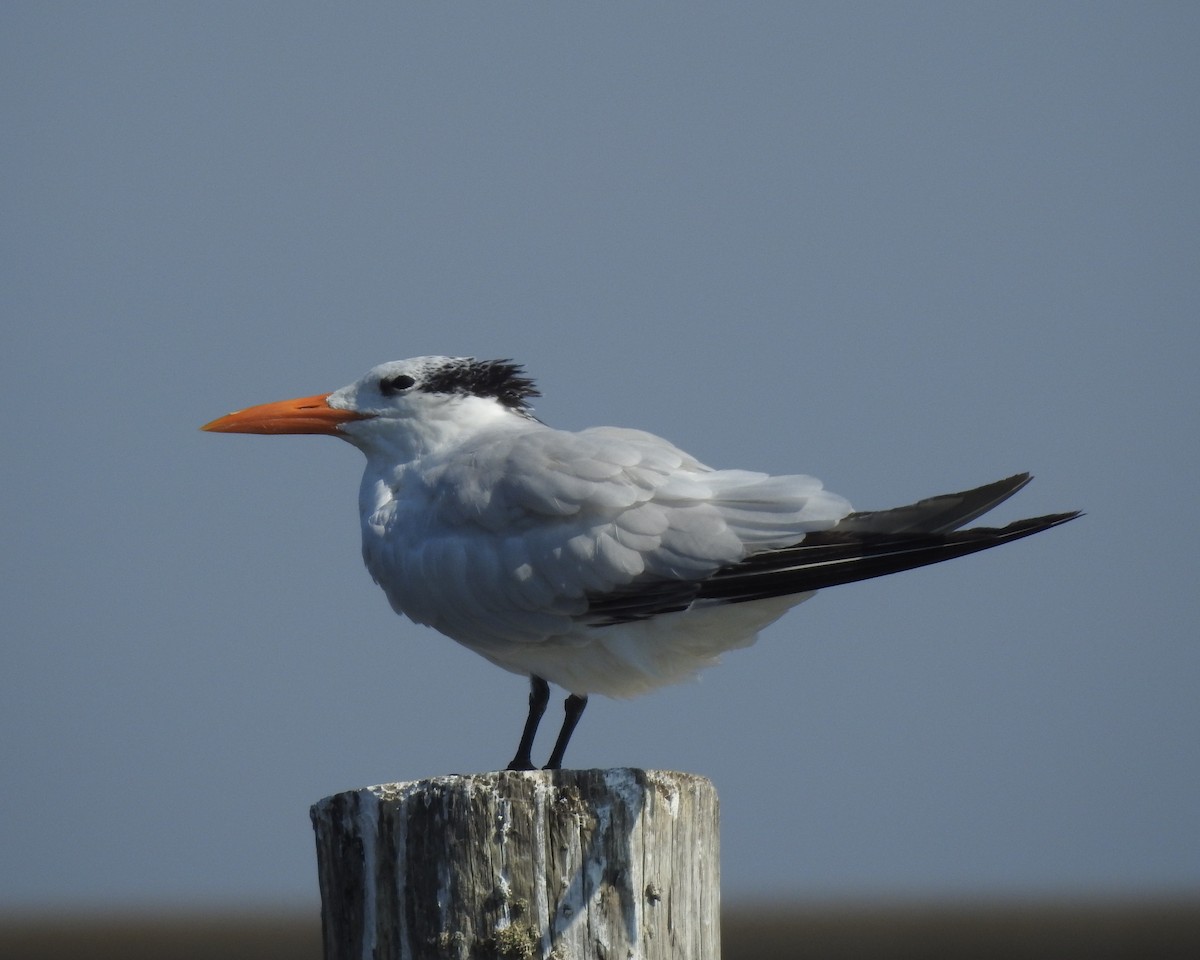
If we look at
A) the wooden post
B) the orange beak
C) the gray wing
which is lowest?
the wooden post

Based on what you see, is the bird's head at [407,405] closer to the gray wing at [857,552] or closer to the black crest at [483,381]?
the black crest at [483,381]

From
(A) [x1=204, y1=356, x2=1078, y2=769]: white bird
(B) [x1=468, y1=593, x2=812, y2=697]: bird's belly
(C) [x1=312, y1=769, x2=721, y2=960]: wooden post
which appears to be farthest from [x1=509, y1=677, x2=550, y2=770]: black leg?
(C) [x1=312, y1=769, x2=721, y2=960]: wooden post

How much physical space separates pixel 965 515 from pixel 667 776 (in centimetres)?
117

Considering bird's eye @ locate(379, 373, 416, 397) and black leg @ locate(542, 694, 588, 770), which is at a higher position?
bird's eye @ locate(379, 373, 416, 397)

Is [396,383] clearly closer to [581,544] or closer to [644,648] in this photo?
[581,544]

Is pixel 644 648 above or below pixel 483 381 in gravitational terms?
below

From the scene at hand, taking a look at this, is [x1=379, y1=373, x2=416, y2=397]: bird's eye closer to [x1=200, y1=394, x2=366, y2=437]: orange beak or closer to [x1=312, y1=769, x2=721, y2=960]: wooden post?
[x1=200, y1=394, x2=366, y2=437]: orange beak

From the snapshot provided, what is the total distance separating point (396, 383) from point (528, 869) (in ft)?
9.58

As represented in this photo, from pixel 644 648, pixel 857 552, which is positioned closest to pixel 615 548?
pixel 644 648

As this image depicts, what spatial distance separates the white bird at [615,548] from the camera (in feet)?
14.7

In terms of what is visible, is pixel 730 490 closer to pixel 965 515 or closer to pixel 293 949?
pixel 965 515

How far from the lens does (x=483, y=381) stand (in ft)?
20.6

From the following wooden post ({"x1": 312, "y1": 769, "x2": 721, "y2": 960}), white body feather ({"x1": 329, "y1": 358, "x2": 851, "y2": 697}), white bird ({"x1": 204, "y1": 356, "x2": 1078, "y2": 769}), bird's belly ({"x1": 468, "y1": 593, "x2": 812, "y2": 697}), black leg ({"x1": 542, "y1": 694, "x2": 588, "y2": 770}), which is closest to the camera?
wooden post ({"x1": 312, "y1": 769, "x2": 721, "y2": 960})

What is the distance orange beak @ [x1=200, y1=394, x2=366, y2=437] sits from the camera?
6242mm
